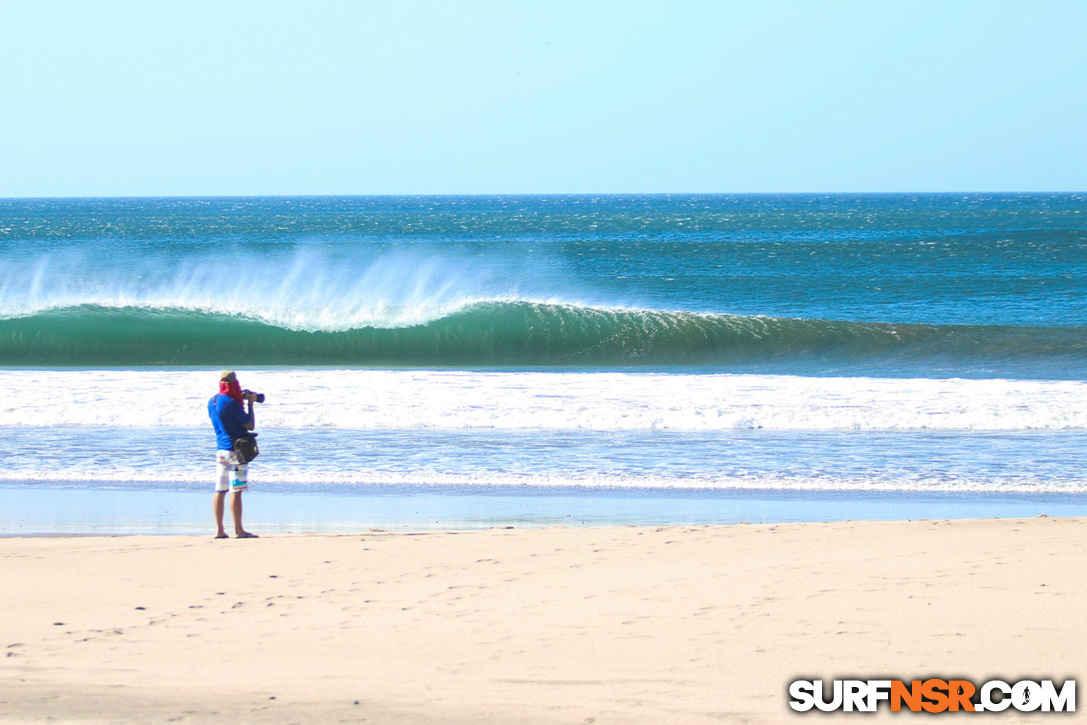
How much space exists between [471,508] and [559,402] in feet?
16.0

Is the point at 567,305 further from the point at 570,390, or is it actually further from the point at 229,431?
the point at 229,431

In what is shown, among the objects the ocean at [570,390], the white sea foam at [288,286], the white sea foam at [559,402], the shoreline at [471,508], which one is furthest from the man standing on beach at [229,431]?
the white sea foam at [288,286]

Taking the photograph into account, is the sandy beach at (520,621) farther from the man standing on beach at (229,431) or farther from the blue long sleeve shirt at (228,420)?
the blue long sleeve shirt at (228,420)

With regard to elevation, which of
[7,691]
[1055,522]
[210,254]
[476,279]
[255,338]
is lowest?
[7,691]

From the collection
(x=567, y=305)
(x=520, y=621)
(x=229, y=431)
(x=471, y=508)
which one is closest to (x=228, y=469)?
(x=229, y=431)

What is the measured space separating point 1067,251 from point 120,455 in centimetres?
5437

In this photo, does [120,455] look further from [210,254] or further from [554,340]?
[210,254]

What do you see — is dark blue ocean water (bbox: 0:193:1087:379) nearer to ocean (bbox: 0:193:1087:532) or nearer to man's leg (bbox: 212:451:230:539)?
ocean (bbox: 0:193:1087:532)

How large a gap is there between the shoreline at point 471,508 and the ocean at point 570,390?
0.05 metres

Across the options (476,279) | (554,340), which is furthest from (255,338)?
(476,279)

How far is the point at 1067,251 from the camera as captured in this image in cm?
5438
